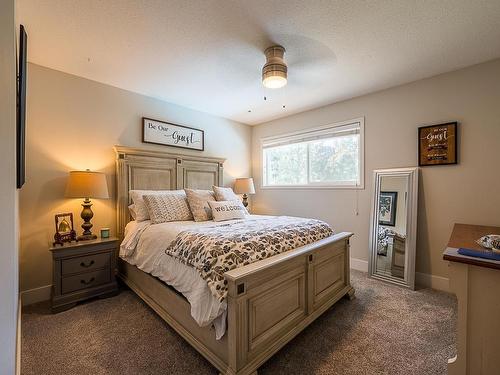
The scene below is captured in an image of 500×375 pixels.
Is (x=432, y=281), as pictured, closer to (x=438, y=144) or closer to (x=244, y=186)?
(x=438, y=144)

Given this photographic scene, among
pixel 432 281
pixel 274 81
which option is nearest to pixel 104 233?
pixel 274 81

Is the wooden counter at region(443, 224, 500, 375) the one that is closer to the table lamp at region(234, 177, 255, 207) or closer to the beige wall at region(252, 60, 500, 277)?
the beige wall at region(252, 60, 500, 277)

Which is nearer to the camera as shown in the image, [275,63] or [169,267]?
[169,267]

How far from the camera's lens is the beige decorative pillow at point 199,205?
2674mm

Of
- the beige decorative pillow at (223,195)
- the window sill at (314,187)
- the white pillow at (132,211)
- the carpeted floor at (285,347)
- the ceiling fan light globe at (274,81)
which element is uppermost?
the ceiling fan light globe at (274,81)

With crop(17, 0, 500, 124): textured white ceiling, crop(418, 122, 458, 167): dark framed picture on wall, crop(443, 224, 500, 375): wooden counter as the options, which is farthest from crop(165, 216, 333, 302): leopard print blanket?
crop(418, 122, 458, 167): dark framed picture on wall

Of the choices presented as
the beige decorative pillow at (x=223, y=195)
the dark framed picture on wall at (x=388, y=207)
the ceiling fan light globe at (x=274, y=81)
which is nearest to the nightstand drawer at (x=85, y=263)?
the beige decorative pillow at (x=223, y=195)

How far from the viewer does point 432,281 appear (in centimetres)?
268

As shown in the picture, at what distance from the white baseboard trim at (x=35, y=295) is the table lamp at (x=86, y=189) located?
624 millimetres

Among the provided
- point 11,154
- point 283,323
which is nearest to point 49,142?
point 11,154

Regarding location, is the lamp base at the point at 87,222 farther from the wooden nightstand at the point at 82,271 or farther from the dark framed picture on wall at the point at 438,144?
the dark framed picture on wall at the point at 438,144

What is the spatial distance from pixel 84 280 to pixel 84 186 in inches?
37.1

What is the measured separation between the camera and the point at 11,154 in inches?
38.5

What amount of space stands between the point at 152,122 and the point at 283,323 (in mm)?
2958
